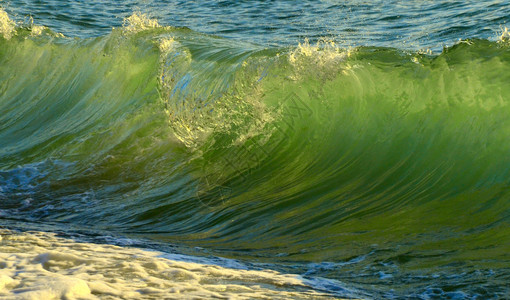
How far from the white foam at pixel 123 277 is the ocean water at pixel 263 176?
0.01 m

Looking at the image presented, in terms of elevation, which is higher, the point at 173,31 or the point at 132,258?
the point at 173,31

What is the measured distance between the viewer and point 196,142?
648 cm

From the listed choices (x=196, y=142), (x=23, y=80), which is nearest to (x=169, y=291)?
(x=196, y=142)

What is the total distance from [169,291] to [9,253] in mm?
1063

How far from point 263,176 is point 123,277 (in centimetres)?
260

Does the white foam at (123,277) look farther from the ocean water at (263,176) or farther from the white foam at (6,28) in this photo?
the white foam at (6,28)

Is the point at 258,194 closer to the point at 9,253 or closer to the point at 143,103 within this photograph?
the point at 9,253

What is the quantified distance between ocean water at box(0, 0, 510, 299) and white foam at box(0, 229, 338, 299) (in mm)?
14

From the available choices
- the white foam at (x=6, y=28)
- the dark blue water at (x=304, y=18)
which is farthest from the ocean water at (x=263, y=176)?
the dark blue water at (x=304, y=18)

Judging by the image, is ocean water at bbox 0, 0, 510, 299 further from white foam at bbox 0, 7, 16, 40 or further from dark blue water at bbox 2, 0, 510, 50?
dark blue water at bbox 2, 0, 510, 50

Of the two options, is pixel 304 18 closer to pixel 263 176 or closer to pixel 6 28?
pixel 6 28

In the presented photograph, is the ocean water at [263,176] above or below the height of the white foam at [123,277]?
above

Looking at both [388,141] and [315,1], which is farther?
[315,1]

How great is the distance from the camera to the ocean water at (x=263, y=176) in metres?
3.52
